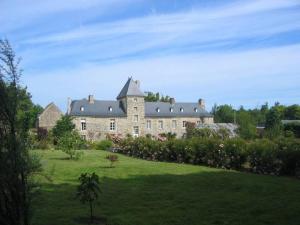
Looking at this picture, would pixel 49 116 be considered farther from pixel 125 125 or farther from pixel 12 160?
pixel 12 160

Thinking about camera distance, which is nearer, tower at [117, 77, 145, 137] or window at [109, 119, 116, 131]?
window at [109, 119, 116, 131]

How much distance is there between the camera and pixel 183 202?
9930 millimetres

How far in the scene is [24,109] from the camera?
20.3ft

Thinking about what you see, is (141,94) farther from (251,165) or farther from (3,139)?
(3,139)

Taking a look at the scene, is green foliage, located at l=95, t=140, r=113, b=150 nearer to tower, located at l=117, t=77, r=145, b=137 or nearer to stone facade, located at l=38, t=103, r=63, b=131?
stone facade, located at l=38, t=103, r=63, b=131

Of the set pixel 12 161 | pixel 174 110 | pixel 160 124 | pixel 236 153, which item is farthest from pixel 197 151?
pixel 174 110

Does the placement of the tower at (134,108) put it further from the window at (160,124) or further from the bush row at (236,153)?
the bush row at (236,153)

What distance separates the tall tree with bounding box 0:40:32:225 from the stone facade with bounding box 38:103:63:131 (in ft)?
147

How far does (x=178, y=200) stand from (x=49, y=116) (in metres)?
42.4

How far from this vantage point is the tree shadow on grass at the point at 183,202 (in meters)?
8.21

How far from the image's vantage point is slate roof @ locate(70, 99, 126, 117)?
51594mm

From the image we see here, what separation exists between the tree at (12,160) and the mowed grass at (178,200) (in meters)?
0.40

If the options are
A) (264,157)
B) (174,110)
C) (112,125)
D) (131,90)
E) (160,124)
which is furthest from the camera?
(174,110)

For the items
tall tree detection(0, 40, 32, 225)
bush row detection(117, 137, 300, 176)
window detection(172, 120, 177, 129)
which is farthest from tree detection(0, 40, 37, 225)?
window detection(172, 120, 177, 129)
